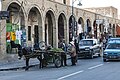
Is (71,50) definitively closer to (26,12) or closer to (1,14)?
(1,14)

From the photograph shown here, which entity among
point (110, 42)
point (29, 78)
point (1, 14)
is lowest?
point (29, 78)

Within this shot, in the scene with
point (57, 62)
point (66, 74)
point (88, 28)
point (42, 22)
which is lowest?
point (66, 74)

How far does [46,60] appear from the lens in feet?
79.9

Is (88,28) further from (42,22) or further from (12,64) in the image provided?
(12,64)

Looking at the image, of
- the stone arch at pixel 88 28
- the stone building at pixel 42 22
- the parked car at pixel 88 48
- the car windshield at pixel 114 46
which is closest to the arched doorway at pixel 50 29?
the stone building at pixel 42 22

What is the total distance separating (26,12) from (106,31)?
3186cm

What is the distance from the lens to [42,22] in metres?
36.9

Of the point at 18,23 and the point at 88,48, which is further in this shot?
the point at 18,23

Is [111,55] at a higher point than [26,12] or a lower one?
lower

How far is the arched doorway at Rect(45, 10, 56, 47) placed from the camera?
135ft

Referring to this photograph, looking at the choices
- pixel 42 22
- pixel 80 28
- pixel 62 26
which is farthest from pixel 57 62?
pixel 80 28

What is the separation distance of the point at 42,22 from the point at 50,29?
22.3 feet

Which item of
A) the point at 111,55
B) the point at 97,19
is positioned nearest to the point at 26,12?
the point at 111,55

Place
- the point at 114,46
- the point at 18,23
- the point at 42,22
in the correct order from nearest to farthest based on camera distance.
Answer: the point at 114,46 < the point at 18,23 < the point at 42,22
